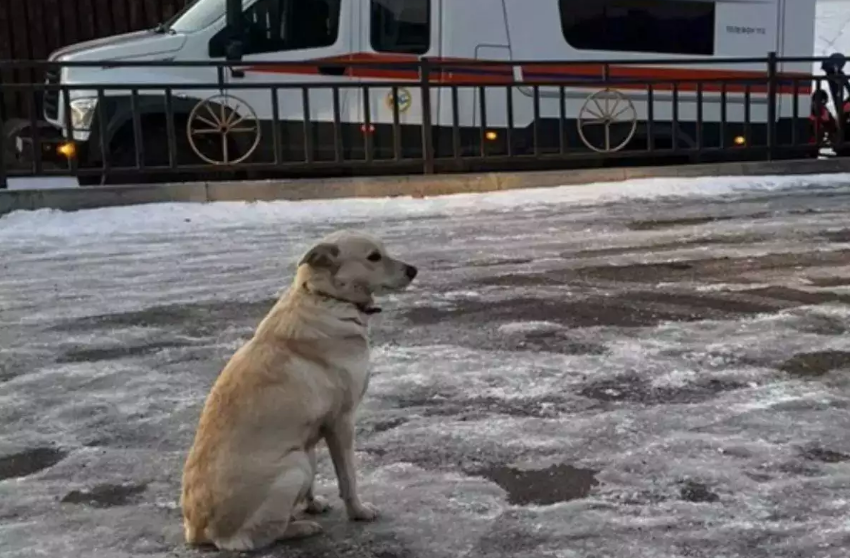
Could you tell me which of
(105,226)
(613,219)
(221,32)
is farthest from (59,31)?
(613,219)

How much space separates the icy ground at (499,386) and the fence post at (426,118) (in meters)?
2.29

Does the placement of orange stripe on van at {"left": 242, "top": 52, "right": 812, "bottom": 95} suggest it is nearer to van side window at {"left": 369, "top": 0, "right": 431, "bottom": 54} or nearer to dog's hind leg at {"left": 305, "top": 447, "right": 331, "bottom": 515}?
van side window at {"left": 369, "top": 0, "right": 431, "bottom": 54}

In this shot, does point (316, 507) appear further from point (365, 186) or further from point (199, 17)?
point (199, 17)

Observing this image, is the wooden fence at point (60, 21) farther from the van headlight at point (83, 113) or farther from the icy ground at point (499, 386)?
the icy ground at point (499, 386)

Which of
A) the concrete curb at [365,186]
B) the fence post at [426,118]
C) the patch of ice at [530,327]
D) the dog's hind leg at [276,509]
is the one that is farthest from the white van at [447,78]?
the dog's hind leg at [276,509]

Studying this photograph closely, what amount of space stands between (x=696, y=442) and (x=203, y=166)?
7.92 meters

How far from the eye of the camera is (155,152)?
39.3 feet

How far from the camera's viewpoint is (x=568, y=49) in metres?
13.2

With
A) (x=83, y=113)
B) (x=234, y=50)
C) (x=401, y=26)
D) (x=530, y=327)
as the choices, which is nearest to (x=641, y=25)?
(x=401, y=26)

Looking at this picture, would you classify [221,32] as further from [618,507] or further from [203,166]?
[618,507]

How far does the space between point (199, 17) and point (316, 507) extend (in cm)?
993

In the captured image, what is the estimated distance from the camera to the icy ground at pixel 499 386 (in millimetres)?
3609

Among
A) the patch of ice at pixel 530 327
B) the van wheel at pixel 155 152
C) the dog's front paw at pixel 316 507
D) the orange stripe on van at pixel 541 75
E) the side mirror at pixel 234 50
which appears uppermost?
the side mirror at pixel 234 50

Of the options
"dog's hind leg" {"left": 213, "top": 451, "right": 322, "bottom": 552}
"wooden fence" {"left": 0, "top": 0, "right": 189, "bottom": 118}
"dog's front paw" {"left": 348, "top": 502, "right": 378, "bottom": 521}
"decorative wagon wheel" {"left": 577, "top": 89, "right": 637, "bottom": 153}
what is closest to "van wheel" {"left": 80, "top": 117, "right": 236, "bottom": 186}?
"decorative wagon wheel" {"left": 577, "top": 89, "right": 637, "bottom": 153}
